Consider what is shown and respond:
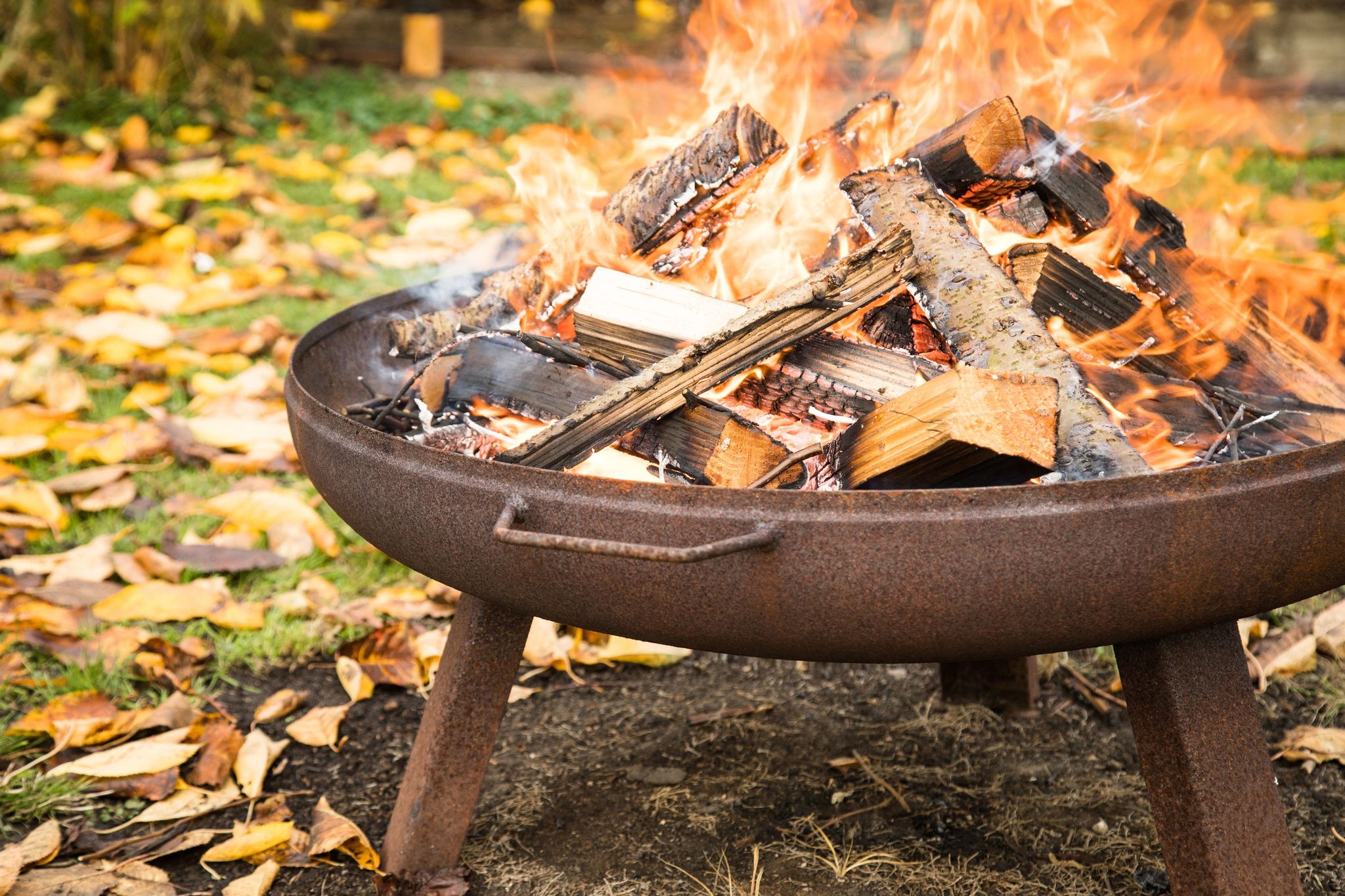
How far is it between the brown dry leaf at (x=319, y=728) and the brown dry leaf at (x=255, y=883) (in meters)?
0.32

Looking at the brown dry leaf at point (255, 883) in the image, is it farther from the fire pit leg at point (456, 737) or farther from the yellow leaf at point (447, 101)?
the yellow leaf at point (447, 101)

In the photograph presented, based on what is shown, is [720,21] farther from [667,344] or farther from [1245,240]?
[1245,240]

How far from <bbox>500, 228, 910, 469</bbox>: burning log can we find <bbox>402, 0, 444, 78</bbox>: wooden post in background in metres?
5.10

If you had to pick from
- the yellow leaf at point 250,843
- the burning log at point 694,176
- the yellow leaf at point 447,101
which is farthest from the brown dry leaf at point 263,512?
the yellow leaf at point 447,101

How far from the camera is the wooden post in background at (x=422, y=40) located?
6.08 metres

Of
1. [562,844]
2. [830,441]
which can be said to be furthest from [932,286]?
[562,844]

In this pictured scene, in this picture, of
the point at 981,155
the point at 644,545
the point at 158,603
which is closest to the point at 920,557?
the point at 644,545

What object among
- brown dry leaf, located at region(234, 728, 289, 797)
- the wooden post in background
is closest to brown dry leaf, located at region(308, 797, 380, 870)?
brown dry leaf, located at region(234, 728, 289, 797)

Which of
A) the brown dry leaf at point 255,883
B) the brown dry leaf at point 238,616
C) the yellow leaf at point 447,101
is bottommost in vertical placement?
the brown dry leaf at point 255,883

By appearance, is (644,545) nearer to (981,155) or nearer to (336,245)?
(981,155)

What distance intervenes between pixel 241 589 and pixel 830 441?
161 cm

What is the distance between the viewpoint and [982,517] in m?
1.17

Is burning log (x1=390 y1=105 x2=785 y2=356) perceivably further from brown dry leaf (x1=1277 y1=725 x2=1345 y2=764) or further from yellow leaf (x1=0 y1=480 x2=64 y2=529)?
brown dry leaf (x1=1277 y1=725 x2=1345 y2=764)

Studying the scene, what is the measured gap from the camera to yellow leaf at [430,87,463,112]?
5.79 metres
